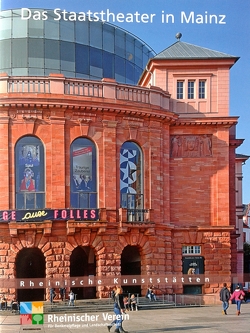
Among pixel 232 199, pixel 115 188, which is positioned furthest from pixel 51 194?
pixel 232 199

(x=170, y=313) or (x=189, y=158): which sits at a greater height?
(x=189, y=158)

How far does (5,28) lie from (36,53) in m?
4.20

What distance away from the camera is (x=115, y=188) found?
44719mm

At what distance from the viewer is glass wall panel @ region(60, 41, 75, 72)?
2452 inches

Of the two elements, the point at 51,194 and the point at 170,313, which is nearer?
the point at 170,313

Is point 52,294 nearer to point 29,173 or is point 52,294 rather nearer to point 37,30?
point 29,173

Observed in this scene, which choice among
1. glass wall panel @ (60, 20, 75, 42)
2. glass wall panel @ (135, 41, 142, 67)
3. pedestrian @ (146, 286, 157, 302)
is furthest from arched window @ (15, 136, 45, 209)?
glass wall panel @ (135, 41, 142, 67)

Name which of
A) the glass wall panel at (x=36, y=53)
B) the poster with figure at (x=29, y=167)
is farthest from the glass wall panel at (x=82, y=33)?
the poster with figure at (x=29, y=167)

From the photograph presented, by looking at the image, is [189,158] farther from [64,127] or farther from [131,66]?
[131,66]

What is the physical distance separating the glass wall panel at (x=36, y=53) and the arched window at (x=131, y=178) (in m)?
19.9

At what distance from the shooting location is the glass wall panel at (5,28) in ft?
203

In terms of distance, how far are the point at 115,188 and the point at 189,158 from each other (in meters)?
6.92

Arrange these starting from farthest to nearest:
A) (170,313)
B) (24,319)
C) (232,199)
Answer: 1. (232,199)
2. (170,313)
3. (24,319)

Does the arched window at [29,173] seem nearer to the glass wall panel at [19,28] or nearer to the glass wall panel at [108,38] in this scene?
the glass wall panel at [19,28]
